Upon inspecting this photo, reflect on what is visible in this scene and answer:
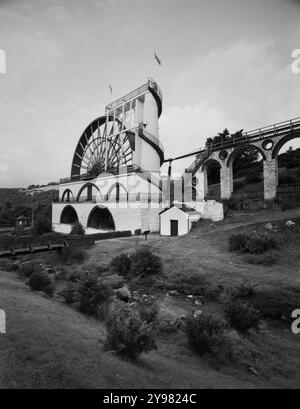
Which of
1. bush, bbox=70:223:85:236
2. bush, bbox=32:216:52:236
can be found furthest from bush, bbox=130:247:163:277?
bush, bbox=32:216:52:236

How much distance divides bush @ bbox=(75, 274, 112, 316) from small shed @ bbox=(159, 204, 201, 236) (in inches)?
531

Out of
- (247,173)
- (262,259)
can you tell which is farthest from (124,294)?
(247,173)

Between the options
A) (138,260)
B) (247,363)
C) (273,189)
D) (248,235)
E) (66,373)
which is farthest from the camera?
(273,189)

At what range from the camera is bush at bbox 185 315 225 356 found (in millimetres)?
5688

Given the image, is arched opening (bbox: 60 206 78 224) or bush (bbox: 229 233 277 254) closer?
bush (bbox: 229 233 277 254)

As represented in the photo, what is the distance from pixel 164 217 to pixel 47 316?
56.1 feet

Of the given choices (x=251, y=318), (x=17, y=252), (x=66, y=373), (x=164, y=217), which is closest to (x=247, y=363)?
(x=251, y=318)

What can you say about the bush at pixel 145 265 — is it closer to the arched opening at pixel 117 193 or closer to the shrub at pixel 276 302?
the shrub at pixel 276 302

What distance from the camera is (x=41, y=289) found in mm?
9414

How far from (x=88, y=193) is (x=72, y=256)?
19.9m

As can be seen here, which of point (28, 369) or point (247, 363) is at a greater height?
point (28, 369)

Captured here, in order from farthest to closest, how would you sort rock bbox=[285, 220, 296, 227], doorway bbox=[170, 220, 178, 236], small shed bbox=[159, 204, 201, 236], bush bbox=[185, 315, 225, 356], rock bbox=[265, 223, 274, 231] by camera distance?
doorway bbox=[170, 220, 178, 236] < small shed bbox=[159, 204, 201, 236] < rock bbox=[265, 223, 274, 231] < rock bbox=[285, 220, 296, 227] < bush bbox=[185, 315, 225, 356]

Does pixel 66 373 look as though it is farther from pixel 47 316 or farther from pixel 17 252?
pixel 17 252

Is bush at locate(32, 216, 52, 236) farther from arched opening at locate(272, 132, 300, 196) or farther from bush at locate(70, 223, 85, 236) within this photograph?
arched opening at locate(272, 132, 300, 196)
